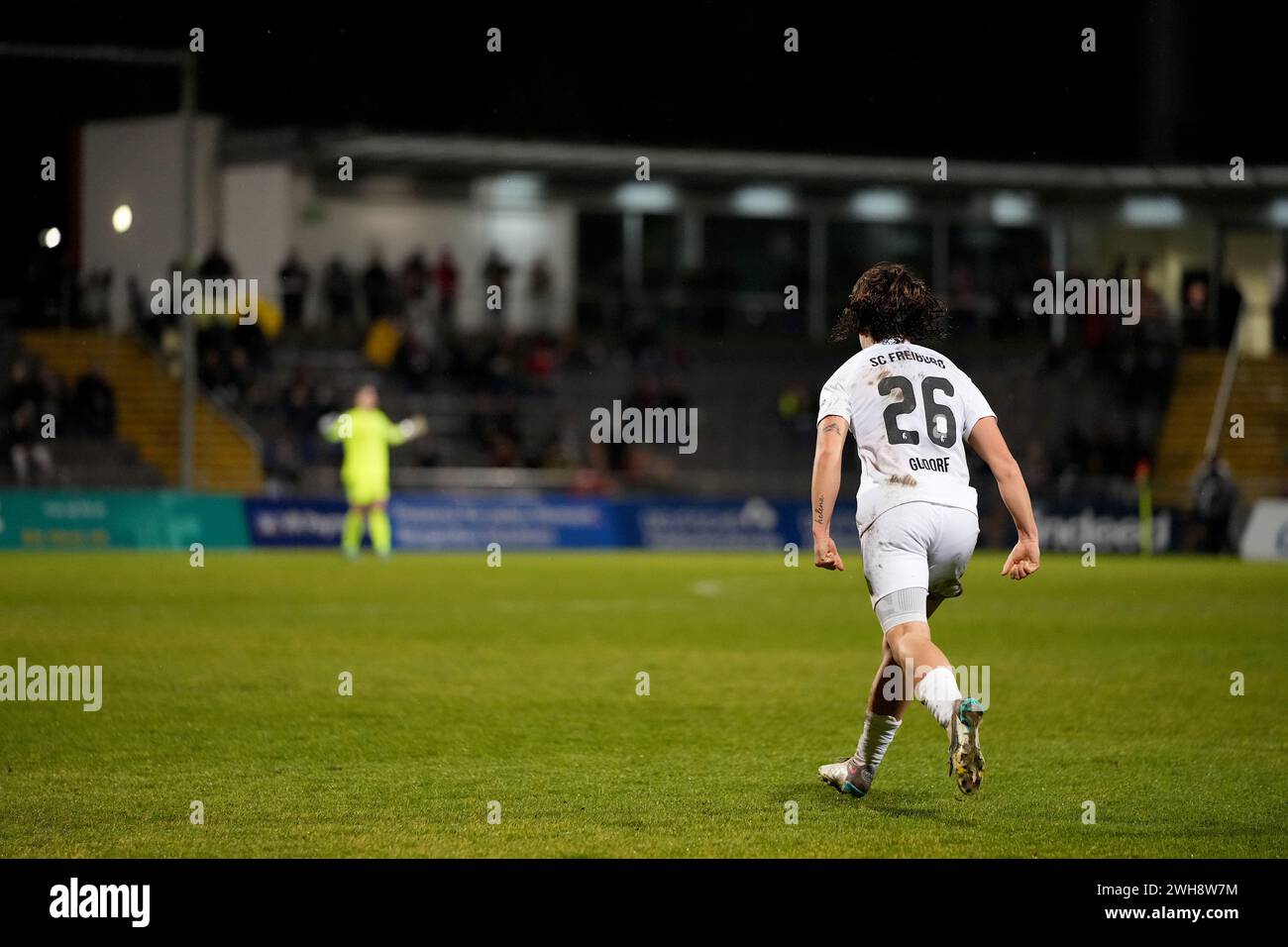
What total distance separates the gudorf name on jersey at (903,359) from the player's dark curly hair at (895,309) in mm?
131

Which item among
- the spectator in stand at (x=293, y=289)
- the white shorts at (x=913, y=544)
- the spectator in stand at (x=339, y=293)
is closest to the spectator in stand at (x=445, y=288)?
the spectator in stand at (x=339, y=293)

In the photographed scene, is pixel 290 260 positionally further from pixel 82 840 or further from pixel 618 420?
pixel 82 840

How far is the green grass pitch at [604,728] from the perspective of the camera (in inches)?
284

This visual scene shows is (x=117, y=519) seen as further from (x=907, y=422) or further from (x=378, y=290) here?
(x=907, y=422)

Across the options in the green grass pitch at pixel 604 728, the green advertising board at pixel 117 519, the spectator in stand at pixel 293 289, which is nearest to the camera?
the green grass pitch at pixel 604 728

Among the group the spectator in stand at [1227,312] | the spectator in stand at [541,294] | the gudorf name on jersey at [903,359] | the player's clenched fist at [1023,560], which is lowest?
the player's clenched fist at [1023,560]

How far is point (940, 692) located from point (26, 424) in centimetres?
2570

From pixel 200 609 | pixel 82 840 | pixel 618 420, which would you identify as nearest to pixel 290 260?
pixel 618 420

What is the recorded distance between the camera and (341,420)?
84.9 ft

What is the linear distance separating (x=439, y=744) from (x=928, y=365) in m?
3.66

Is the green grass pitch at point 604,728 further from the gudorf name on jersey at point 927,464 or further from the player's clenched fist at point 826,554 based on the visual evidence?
the gudorf name on jersey at point 927,464

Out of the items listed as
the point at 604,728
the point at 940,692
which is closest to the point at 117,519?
the point at 604,728

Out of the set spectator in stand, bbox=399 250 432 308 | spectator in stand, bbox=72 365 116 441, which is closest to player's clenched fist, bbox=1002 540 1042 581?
spectator in stand, bbox=72 365 116 441

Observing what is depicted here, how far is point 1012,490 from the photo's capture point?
734 cm
